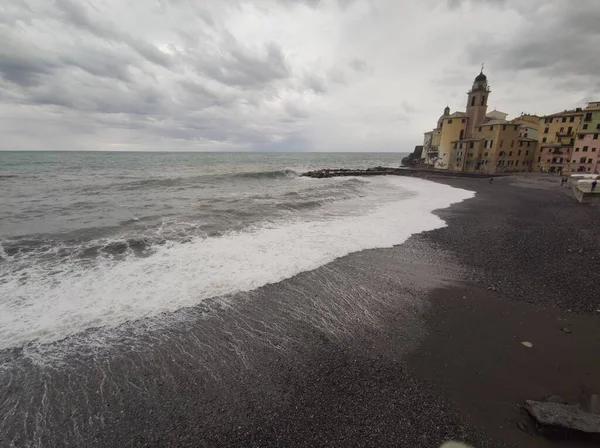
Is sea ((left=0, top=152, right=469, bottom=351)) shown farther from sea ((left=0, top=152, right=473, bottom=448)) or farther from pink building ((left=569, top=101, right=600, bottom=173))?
pink building ((left=569, top=101, right=600, bottom=173))

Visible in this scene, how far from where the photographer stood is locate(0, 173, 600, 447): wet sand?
4.08 meters

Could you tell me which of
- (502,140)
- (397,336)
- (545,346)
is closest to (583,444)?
(545,346)

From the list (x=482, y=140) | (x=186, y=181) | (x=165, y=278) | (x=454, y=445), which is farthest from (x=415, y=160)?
(x=454, y=445)

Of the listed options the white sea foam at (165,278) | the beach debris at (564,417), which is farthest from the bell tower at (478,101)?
the beach debris at (564,417)

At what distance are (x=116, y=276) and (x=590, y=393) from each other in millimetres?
12056

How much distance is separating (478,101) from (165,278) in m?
69.7

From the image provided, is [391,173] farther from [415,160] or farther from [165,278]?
[165,278]

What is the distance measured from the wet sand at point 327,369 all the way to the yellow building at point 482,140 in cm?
5300

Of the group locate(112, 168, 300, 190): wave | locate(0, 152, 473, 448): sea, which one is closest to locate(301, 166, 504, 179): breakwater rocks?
locate(112, 168, 300, 190): wave

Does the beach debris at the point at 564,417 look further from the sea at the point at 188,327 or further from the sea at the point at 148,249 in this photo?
the sea at the point at 148,249

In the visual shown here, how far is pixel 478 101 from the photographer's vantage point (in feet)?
185

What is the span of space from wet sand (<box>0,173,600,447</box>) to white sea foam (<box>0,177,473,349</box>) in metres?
0.73

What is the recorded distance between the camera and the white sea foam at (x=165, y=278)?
664cm

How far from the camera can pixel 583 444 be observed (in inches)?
148
